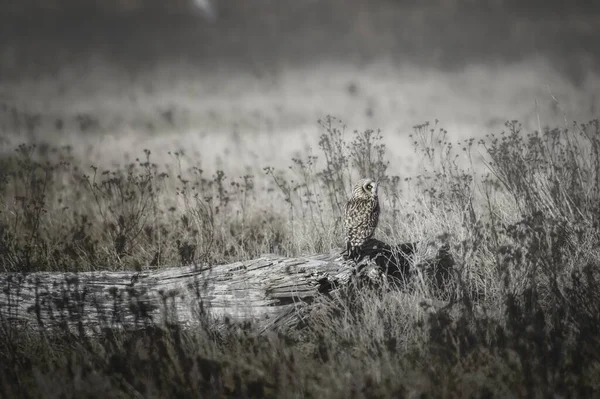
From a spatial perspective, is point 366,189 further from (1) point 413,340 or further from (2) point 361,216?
(1) point 413,340

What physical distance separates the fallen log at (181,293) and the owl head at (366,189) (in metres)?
0.80

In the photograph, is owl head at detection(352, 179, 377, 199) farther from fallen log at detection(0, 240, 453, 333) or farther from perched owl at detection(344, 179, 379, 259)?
fallen log at detection(0, 240, 453, 333)

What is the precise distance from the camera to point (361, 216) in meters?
4.72

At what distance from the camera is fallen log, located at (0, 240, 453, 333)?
4152mm

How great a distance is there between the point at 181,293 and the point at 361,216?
1709 millimetres

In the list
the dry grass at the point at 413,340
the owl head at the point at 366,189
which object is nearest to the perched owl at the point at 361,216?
the owl head at the point at 366,189

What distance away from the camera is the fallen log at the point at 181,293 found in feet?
13.6

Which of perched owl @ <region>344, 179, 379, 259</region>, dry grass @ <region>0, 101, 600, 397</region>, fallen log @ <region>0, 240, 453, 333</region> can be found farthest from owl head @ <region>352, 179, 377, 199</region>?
fallen log @ <region>0, 240, 453, 333</region>

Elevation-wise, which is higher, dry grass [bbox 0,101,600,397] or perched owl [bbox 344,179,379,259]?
perched owl [bbox 344,179,379,259]

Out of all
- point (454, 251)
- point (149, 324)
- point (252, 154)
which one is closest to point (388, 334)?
point (454, 251)

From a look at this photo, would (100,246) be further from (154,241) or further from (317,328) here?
(317,328)

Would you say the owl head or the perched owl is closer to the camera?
the perched owl

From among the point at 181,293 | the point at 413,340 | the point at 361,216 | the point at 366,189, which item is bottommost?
the point at 413,340

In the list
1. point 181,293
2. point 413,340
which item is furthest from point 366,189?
point 181,293
